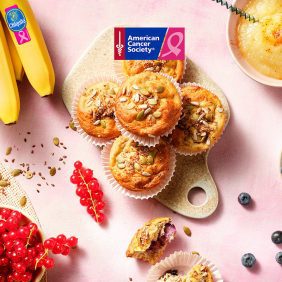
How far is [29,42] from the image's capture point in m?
2.41

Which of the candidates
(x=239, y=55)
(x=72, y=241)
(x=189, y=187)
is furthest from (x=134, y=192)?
(x=239, y=55)

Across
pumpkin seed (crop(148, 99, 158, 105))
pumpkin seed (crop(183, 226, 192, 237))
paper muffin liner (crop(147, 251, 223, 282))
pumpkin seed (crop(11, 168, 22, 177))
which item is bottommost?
paper muffin liner (crop(147, 251, 223, 282))

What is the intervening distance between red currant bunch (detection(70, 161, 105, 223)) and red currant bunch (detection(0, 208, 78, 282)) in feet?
0.67

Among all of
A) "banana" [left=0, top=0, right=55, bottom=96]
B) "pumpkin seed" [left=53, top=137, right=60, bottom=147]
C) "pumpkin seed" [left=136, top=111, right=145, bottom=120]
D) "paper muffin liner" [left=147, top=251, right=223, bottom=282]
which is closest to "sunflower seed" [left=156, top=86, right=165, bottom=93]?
"pumpkin seed" [left=136, top=111, right=145, bottom=120]

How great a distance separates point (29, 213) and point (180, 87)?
86cm

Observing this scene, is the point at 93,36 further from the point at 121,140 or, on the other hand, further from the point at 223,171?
the point at 223,171

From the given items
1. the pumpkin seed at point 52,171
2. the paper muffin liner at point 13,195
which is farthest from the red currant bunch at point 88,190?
the paper muffin liner at point 13,195

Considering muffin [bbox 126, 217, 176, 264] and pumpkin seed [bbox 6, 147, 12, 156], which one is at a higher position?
pumpkin seed [bbox 6, 147, 12, 156]

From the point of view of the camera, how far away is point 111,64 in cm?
256

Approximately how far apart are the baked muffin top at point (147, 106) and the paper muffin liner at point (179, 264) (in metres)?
0.56

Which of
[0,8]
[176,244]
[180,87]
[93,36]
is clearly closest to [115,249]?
[176,244]

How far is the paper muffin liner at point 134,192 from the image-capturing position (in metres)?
2.44

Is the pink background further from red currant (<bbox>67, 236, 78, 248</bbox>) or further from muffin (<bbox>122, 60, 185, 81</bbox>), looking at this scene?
muffin (<bbox>122, 60, 185, 81</bbox>)

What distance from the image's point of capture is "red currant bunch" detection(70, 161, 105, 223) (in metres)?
2.53
